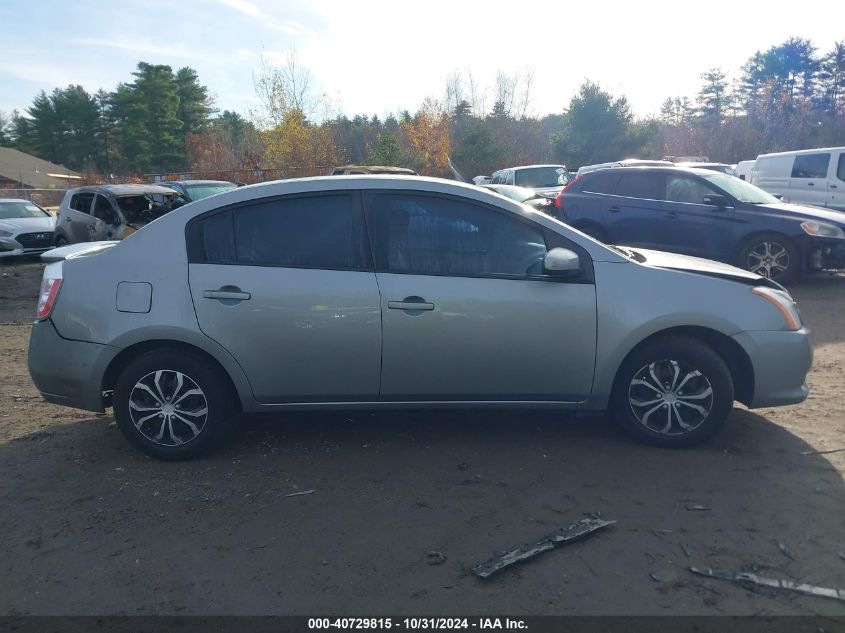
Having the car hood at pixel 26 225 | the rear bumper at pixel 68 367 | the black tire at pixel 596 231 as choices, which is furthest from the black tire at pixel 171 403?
the car hood at pixel 26 225

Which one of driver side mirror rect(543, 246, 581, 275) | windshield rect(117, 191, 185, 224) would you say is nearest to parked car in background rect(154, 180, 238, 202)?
windshield rect(117, 191, 185, 224)

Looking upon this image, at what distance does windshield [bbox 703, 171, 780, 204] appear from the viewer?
34.5 ft

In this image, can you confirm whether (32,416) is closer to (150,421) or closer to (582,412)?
(150,421)

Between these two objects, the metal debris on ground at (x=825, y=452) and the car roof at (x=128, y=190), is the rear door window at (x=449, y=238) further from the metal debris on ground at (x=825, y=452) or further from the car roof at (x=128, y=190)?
the car roof at (x=128, y=190)

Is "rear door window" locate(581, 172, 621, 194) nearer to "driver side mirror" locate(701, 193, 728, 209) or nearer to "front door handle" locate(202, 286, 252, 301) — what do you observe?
"driver side mirror" locate(701, 193, 728, 209)

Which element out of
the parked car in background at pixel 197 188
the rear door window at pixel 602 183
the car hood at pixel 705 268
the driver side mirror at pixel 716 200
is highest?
the rear door window at pixel 602 183

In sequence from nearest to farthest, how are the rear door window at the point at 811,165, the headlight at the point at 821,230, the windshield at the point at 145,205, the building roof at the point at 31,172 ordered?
the headlight at the point at 821,230, the windshield at the point at 145,205, the rear door window at the point at 811,165, the building roof at the point at 31,172

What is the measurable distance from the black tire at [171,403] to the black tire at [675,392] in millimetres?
2608

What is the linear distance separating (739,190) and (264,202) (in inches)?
338

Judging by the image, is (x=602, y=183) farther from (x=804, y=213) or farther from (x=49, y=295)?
(x=49, y=295)

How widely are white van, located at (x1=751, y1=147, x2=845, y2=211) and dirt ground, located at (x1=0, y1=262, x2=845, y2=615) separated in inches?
419

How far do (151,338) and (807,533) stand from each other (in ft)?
12.6

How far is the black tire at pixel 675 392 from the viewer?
443 cm

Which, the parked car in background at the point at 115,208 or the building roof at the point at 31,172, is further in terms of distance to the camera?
the building roof at the point at 31,172
